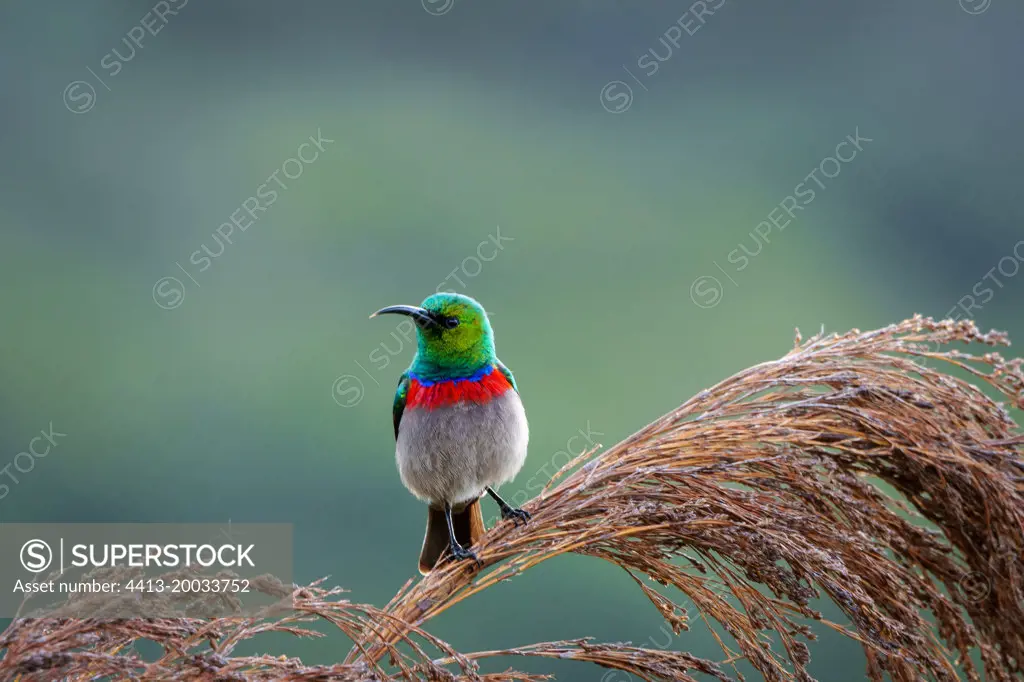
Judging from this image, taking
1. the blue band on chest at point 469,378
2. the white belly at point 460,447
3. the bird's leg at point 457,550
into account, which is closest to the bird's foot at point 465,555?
the bird's leg at point 457,550

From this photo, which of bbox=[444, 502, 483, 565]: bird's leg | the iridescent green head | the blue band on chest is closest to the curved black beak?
the iridescent green head

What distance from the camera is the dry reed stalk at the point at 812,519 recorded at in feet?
5.17

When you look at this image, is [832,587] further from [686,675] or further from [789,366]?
[789,366]

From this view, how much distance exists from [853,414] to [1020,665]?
0.56 metres

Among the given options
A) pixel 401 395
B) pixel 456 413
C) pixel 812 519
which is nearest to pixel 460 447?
pixel 456 413

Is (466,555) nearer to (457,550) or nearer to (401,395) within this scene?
(457,550)

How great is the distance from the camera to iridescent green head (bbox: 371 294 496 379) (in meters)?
2.18

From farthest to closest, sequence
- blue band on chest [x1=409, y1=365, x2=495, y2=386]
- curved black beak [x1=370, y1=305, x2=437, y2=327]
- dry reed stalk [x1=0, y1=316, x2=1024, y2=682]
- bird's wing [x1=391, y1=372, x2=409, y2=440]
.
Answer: bird's wing [x1=391, y1=372, x2=409, y2=440] → blue band on chest [x1=409, y1=365, x2=495, y2=386] → curved black beak [x1=370, y1=305, x2=437, y2=327] → dry reed stalk [x1=0, y1=316, x2=1024, y2=682]

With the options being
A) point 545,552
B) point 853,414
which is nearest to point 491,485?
point 545,552

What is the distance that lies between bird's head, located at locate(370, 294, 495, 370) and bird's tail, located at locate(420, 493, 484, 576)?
1.48 ft

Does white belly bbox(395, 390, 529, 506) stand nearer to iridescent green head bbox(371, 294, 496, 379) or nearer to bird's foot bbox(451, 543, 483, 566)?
iridescent green head bbox(371, 294, 496, 379)

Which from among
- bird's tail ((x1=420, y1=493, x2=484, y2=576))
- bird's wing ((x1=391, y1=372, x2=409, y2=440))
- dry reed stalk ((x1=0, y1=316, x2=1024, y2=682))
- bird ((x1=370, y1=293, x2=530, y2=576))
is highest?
bird's wing ((x1=391, y1=372, x2=409, y2=440))

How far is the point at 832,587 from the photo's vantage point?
155cm

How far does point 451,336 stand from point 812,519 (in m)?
0.97
